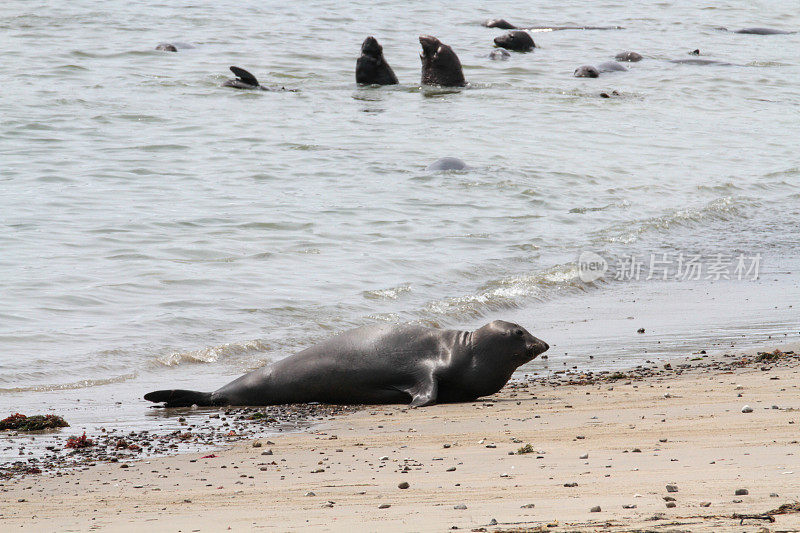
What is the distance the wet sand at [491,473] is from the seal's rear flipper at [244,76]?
1574 centimetres

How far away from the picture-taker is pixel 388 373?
6.50 m

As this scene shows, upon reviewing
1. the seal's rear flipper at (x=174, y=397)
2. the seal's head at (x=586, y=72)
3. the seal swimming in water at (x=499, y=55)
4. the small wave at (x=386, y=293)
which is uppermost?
the seal swimming in water at (x=499, y=55)

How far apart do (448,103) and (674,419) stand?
640 inches

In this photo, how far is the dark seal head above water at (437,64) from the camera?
72.9 feet

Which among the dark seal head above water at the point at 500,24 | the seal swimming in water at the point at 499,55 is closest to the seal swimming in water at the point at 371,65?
the seal swimming in water at the point at 499,55

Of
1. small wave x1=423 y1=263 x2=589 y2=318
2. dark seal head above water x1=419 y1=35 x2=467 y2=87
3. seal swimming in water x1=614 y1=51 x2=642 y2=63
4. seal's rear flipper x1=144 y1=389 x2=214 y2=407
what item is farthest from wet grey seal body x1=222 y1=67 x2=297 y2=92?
seal's rear flipper x1=144 y1=389 x2=214 y2=407

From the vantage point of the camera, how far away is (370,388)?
648 cm

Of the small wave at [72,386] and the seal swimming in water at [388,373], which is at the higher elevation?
the seal swimming in water at [388,373]

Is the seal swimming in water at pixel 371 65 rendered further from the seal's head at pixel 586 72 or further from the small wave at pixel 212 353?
the small wave at pixel 212 353

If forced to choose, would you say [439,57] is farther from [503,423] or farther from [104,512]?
[104,512]

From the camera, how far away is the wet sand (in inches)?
125

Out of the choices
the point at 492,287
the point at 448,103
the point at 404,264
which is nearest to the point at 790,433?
the point at 492,287

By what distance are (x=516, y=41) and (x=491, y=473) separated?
986 inches

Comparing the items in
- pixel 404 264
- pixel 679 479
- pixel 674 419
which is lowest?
pixel 404 264
